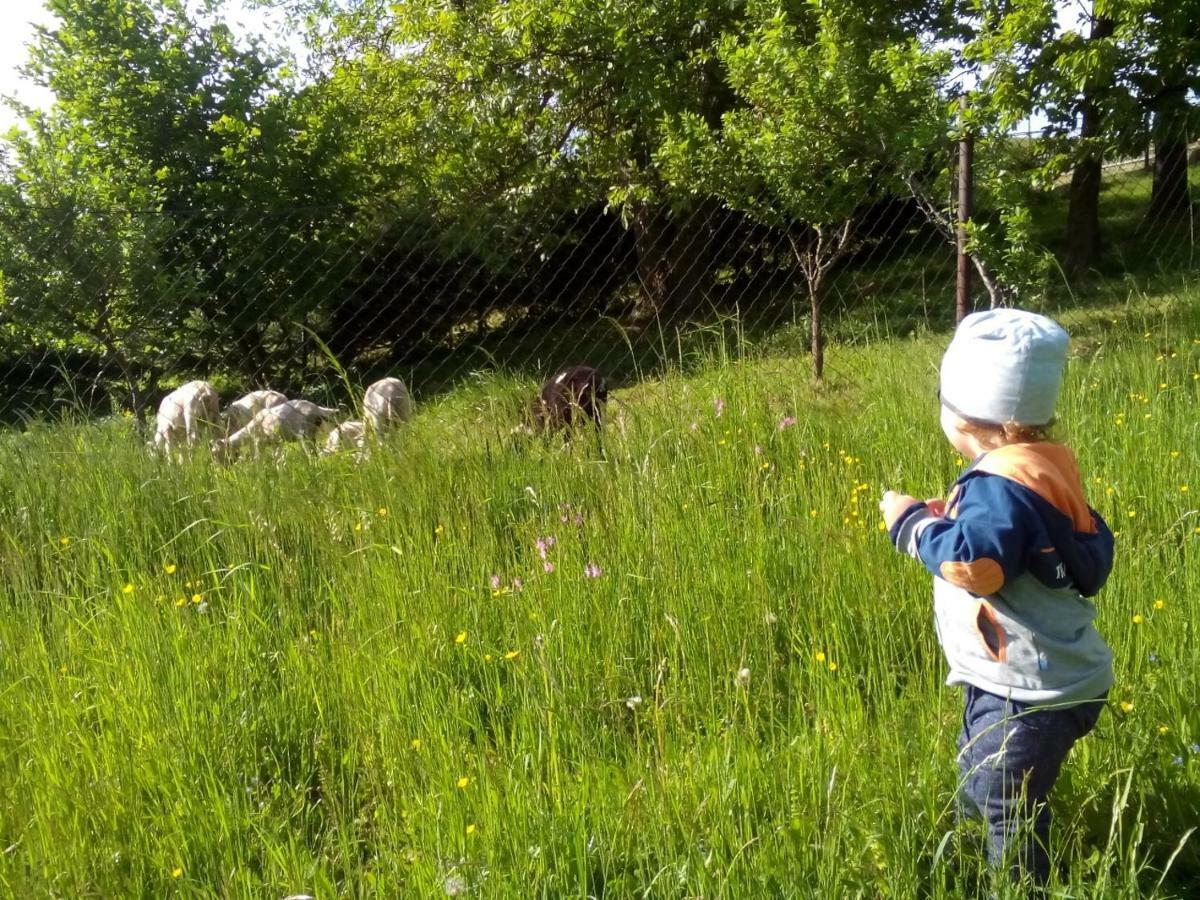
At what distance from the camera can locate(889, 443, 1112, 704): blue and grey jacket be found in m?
1.69

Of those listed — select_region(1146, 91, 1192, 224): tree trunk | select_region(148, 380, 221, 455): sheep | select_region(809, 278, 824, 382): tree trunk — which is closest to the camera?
select_region(148, 380, 221, 455): sheep

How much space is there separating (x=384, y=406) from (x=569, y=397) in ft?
3.45

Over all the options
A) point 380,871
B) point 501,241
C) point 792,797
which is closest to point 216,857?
point 380,871

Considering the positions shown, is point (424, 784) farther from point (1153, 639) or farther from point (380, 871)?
point (1153, 639)

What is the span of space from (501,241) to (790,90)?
4.31 meters

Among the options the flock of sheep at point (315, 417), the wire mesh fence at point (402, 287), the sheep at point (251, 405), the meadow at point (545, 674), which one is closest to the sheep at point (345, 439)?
the flock of sheep at point (315, 417)

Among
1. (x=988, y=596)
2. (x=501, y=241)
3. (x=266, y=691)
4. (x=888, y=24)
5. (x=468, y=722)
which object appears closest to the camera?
(x=988, y=596)

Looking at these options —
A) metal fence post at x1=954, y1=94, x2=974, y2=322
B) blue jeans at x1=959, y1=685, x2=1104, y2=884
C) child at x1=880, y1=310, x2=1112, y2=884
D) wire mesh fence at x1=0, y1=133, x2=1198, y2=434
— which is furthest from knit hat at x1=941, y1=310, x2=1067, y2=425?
wire mesh fence at x1=0, y1=133, x2=1198, y2=434

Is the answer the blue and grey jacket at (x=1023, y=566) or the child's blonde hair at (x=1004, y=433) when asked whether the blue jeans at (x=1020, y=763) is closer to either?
the blue and grey jacket at (x=1023, y=566)

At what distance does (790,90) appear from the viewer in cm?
703

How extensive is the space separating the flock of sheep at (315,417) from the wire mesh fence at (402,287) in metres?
0.97

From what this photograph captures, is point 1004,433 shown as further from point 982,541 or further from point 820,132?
point 820,132

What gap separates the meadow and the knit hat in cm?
70

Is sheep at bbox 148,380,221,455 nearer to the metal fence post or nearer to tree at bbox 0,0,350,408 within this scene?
tree at bbox 0,0,350,408
